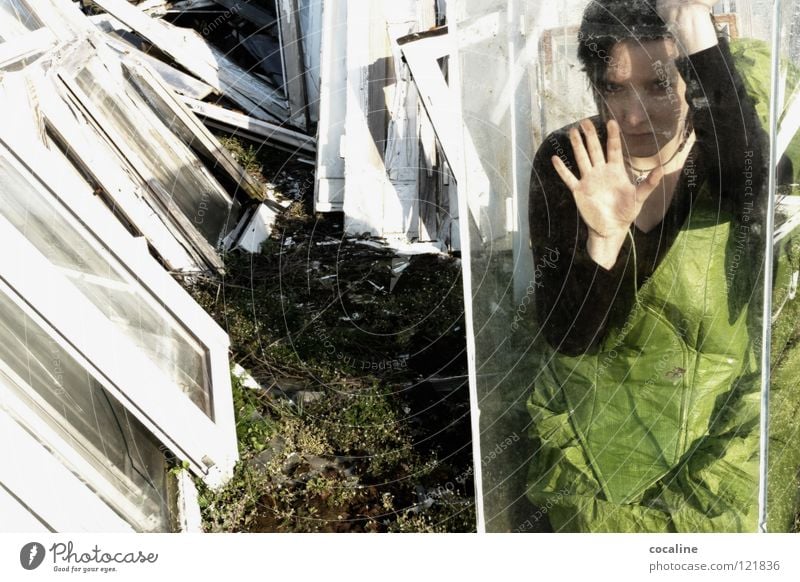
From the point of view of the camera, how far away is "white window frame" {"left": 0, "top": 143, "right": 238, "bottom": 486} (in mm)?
2473

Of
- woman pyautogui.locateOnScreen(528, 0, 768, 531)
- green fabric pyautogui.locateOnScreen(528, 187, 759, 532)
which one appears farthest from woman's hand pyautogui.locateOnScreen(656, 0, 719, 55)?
green fabric pyautogui.locateOnScreen(528, 187, 759, 532)

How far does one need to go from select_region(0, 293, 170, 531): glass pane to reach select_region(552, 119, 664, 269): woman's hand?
1646 millimetres

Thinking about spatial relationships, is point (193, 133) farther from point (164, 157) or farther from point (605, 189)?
point (605, 189)

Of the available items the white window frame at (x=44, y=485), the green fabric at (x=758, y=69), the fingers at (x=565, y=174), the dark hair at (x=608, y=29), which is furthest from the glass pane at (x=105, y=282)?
the green fabric at (x=758, y=69)

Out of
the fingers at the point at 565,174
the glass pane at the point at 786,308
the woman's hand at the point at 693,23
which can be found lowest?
the glass pane at the point at 786,308

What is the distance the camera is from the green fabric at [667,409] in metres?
2.51

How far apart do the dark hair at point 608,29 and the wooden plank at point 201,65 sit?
2708mm

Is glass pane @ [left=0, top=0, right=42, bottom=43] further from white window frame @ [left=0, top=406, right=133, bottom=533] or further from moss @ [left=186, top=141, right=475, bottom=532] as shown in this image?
white window frame @ [left=0, top=406, right=133, bottom=533]

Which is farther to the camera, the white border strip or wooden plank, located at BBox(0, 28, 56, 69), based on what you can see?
wooden plank, located at BBox(0, 28, 56, 69)

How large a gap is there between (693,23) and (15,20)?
299 cm

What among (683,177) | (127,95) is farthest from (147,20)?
(683,177)

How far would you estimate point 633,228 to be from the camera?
98.8 inches

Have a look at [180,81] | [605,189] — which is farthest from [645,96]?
[180,81]

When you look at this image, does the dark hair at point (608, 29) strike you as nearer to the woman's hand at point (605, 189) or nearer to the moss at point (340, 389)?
the woman's hand at point (605, 189)
